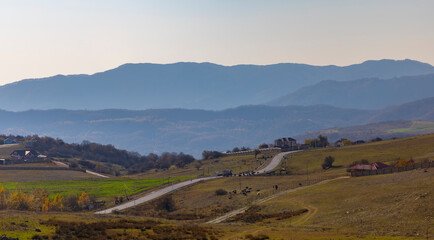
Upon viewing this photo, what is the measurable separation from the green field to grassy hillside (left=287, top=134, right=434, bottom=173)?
132ft

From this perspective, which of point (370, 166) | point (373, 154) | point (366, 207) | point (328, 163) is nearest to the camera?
point (366, 207)

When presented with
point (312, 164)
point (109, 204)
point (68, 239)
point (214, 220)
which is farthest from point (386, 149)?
point (68, 239)

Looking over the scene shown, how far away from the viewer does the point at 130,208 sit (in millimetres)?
109750

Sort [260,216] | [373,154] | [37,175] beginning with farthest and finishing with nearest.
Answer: [37,175], [373,154], [260,216]

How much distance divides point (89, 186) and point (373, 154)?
254 feet

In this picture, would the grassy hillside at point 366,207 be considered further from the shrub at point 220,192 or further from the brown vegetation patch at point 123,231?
the shrub at point 220,192

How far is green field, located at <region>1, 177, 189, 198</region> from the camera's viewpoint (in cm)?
13700

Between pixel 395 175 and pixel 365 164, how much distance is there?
111 ft

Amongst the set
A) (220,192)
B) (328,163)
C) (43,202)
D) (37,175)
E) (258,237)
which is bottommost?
(258,237)

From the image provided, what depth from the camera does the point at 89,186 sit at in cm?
15112

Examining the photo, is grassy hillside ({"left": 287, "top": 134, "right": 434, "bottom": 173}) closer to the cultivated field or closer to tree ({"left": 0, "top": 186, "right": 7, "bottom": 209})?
the cultivated field

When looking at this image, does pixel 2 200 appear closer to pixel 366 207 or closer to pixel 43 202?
pixel 43 202

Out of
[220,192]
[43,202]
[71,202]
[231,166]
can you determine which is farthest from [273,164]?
[43,202]

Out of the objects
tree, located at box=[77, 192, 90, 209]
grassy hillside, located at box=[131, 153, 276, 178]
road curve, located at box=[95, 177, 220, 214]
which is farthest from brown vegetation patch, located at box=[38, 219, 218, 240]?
grassy hillside, located at box=[131, 153, 276, 178]
